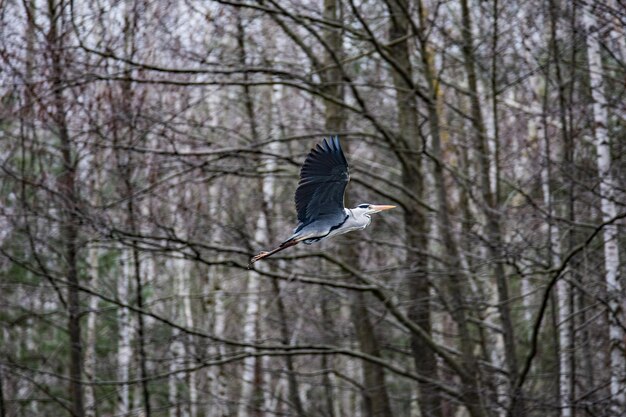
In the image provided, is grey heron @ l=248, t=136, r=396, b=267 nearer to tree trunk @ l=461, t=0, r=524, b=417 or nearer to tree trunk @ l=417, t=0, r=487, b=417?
tree trunk @ l=461, t=0, r=524, b=417

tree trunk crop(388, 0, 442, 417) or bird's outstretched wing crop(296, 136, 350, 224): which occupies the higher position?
tree trunk crop(388, 0, 442, 417)

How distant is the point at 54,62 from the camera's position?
26.6ft

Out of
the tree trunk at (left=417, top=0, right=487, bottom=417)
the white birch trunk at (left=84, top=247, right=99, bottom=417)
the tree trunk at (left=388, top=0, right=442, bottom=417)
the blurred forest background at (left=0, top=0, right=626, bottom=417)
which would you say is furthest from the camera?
the white birch trunk at (left=84, top=247, right=99, bottom=417)

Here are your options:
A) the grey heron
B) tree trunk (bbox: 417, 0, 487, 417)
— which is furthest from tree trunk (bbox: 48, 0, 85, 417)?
tree trunk (bbox: 417, 0, 487, 417)

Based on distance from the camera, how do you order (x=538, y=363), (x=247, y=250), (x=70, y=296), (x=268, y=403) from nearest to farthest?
(x=247, y=250)
(x=70, y=296)
(x=538, y=363)
(x=268, y=403)

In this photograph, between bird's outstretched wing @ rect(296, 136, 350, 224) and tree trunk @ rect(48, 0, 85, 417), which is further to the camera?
tree trunk @ rect(48, 0, 85, 417)

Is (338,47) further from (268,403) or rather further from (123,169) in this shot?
(268,403)

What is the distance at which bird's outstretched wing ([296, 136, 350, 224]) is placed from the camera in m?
5.28

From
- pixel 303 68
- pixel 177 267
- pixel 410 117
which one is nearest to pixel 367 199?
pixel 410 117

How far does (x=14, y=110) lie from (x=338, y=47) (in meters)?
3.59

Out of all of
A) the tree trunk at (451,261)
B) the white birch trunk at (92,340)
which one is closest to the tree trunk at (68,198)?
the white birch trunk at (92,340)

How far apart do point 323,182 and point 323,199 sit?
0.21 m

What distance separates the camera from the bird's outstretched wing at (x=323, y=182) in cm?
528

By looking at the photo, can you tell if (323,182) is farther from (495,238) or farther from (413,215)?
(413,215)
